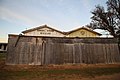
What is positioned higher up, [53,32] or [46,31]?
[46,31]

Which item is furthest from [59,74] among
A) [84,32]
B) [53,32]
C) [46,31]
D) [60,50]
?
[84,32]

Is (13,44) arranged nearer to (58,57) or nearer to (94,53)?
(58,57)

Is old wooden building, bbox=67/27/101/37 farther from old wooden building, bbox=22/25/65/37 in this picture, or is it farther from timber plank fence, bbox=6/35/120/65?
timber plank fence, bbox=6/35/120/65

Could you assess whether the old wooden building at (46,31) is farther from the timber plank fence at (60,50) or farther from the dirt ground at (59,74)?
the dirt ground at (59,74)

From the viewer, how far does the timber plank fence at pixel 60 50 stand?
49.2 feet

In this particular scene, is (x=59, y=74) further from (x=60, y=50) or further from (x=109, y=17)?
(x=109, y=17)

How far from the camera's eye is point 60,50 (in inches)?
629

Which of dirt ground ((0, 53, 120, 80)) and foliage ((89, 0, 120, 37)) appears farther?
foliage ((89, 0, 120, 37))

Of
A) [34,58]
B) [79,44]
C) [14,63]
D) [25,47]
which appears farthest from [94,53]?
[14,63]

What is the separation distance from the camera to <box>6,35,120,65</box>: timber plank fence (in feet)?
49.2

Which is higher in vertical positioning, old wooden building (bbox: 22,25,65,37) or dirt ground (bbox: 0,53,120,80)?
old wooden building (bbox: 22,25,65,37)

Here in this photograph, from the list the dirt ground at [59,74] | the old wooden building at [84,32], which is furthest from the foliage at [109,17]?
the dirt ground at [59,74]

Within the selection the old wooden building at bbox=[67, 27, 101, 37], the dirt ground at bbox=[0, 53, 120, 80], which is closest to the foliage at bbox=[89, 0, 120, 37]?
the old wooden building at bbox=[67, 27, 101, 37]

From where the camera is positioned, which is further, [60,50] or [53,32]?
[53,32]
